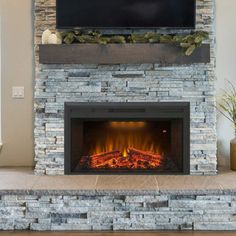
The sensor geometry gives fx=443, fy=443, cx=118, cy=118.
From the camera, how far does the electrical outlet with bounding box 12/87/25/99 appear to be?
427cm

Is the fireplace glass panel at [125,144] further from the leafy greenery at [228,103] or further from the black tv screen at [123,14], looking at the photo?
the black tv screen at [123,14]

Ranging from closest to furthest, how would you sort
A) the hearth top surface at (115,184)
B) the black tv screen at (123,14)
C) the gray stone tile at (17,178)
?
A: 1. the hearth top surface at (115,184)
2. the gray stone tile at (17,178)
3. the black tv screen at (123,14)

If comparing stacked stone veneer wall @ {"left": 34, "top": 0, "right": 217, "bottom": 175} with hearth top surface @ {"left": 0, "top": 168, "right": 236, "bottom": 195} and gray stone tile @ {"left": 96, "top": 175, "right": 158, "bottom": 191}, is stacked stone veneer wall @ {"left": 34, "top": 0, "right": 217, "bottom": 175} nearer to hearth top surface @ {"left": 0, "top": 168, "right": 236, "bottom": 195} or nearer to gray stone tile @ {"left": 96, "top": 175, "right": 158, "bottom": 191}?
hearth top surface @ {"left": 0, "top": 168, "right": 236, "bottom": 195}

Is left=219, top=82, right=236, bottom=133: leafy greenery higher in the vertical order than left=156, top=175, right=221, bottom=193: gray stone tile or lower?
higher

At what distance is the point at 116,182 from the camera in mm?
3631

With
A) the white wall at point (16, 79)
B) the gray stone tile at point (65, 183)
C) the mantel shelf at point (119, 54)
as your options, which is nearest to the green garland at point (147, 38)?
the mantel shelf at point (119, 54)

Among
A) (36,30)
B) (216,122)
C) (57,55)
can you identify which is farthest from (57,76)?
(216,122)

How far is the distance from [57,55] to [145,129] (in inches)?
43.3

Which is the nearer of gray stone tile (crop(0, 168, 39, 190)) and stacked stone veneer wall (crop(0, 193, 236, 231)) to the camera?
stacked stone veneer wall (crop(0, 193, 236, 231))

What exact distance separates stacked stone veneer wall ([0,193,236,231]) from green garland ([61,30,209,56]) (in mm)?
1239

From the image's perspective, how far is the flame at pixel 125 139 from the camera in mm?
4195

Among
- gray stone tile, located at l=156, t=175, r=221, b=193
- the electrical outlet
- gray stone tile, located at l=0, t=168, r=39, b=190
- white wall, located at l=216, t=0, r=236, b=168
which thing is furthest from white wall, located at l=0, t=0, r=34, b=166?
white wall, located at l=216, t=0, r=236, b=168

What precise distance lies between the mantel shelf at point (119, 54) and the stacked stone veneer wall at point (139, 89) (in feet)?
0.46

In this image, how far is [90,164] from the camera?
13.6 feet
